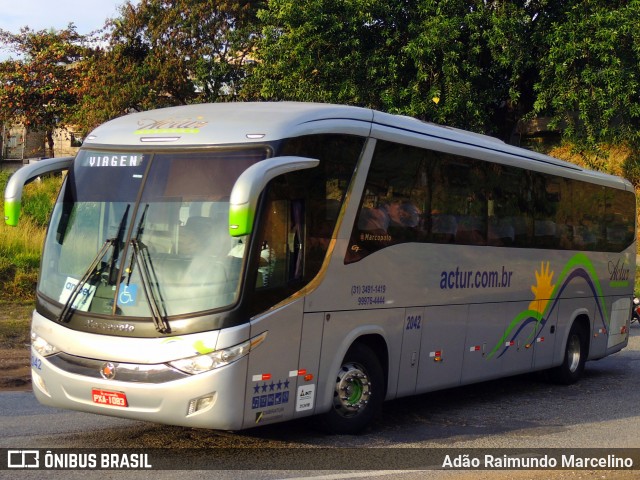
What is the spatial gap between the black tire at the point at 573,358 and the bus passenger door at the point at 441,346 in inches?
135

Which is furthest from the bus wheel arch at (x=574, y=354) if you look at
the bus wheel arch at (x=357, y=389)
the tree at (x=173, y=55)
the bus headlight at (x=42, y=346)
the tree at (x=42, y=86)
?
the tree at (x=42, y=86)

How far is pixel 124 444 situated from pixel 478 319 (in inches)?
191

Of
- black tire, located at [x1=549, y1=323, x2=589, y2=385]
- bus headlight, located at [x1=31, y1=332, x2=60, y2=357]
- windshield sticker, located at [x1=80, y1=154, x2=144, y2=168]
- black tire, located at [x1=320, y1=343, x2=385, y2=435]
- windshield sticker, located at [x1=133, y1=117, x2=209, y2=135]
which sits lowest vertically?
black tire, located at [x1=549, y1=323, x2=589, y2=385]

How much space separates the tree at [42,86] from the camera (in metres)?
37.0

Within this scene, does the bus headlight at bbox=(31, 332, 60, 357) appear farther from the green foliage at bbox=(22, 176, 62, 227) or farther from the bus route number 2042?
the green foliage at bbox=(22, 176, 62, 227)

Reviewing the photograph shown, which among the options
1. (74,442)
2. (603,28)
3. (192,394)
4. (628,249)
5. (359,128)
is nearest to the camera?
(192,394)

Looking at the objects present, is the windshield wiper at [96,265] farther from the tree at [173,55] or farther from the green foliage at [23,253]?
the tree at [173,55]

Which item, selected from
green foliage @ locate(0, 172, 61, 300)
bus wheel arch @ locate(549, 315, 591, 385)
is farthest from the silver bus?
green foliage @ locate(0, 172, 61, 300)

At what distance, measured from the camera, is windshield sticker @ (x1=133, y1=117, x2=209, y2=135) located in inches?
336

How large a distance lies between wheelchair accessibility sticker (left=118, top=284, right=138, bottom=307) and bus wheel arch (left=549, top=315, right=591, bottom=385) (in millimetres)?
7919

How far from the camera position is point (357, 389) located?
30.4 feet

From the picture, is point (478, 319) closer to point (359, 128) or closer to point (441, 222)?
point (441, 222)

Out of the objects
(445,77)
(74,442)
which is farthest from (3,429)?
(445,77)

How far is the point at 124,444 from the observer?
8.46 m
